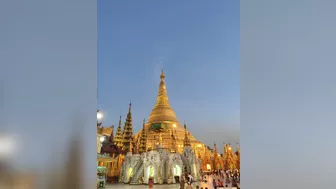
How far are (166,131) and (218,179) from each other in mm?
526

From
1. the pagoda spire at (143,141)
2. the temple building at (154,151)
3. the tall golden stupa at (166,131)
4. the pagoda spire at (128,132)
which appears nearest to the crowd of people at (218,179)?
the temple building at (154,151)

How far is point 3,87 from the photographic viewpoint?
2.45m

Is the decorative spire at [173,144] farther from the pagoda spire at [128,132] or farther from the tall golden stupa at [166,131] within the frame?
the pagoda spire at [128,132]

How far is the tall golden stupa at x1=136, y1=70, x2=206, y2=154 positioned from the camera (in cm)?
241

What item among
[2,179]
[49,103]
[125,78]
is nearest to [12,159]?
[2,179]

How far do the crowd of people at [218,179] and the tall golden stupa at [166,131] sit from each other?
0.19 metres

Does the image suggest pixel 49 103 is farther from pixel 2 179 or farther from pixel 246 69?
pixel 246 69

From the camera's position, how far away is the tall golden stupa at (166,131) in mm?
2412

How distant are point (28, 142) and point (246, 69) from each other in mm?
1698

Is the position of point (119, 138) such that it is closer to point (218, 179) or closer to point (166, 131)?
point (166, 131)

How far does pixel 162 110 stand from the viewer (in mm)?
2371

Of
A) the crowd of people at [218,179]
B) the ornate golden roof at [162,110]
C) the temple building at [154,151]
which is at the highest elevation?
the ornate golden roof at [162,110]

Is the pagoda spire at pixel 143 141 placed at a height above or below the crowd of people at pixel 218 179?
above

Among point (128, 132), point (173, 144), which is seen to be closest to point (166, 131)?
point (173, 144)
